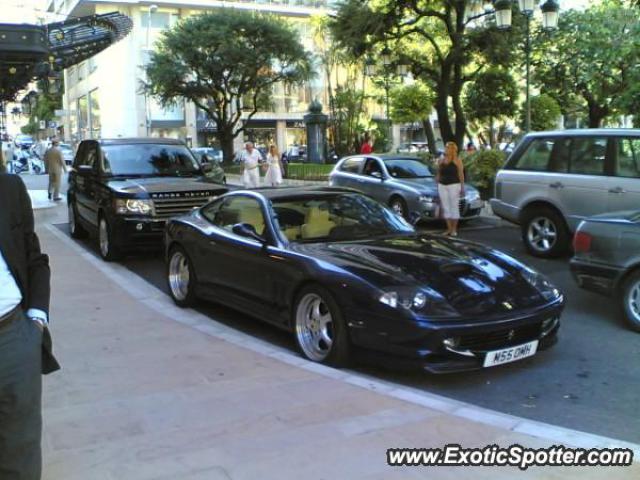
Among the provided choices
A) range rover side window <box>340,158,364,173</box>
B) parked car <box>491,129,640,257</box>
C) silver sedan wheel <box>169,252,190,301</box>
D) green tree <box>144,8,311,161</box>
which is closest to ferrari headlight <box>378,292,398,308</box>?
silver sedan wheel <box>169,252,190,301</box>

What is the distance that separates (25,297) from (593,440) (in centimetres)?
302

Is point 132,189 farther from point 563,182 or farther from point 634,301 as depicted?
point 634,301

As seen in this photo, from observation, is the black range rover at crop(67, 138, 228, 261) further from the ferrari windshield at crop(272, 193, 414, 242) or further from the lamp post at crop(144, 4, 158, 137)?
the lamp post at crop(144, 4, 158, 137)

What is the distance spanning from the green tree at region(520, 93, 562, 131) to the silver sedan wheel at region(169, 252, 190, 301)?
2376 cm

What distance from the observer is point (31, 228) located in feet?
9.21

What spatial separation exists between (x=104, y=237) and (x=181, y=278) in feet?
11.2

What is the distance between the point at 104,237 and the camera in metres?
10.3

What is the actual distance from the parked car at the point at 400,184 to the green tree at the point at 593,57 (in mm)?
10725

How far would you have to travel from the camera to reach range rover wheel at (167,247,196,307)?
23.7 feet

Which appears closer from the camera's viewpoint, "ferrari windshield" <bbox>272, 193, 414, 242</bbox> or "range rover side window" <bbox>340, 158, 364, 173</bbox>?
"ferrari windshield" <bbox>272, 193, 414, 242</bbox>

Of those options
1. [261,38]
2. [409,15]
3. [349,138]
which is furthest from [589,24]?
[261,38]

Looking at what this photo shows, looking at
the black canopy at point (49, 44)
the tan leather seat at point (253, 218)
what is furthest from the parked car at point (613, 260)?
the black canopy at point (49, 44)

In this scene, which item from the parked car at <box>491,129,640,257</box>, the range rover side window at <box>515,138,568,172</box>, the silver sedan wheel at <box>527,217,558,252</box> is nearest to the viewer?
the parked car at <box>491,129,640,257</box>

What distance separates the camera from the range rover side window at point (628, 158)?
8.91 metres
